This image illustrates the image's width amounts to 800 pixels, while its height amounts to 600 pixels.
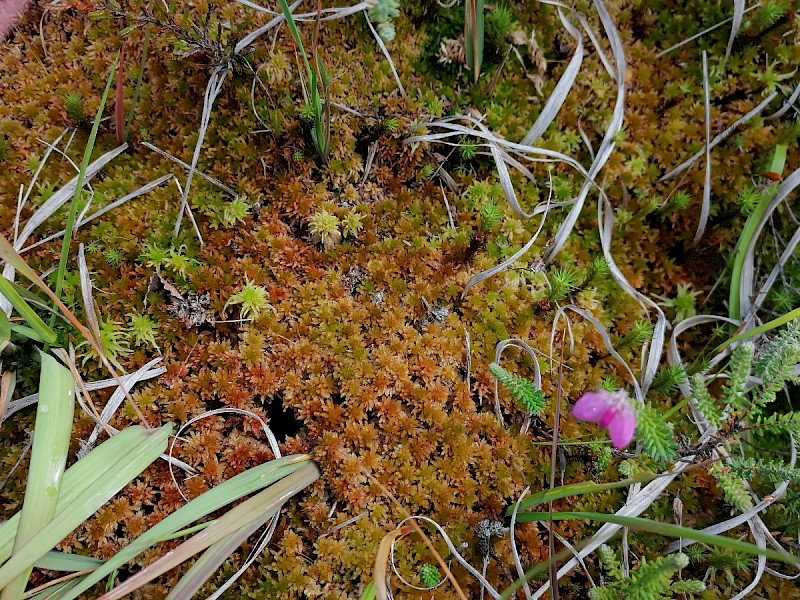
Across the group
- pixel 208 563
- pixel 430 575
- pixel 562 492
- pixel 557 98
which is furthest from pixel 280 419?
pixel 557 98

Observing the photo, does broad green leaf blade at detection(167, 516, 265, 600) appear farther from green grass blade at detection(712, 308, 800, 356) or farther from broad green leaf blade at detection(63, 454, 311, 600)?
green grass blade at detection(712, 308, 800, 356)

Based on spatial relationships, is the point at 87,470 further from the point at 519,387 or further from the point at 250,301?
the point at 519,387

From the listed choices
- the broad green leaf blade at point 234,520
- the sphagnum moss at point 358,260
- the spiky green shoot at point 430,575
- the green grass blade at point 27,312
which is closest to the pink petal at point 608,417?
the sphagnum moss at point 358,260

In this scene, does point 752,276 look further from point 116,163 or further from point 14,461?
point 14,461

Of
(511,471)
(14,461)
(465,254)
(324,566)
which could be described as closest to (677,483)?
(511,471)

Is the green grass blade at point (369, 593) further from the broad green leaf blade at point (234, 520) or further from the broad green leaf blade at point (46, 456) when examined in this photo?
the broad green leaf blade at point (46, 456)

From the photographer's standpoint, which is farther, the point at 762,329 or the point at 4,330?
the point at 762,329

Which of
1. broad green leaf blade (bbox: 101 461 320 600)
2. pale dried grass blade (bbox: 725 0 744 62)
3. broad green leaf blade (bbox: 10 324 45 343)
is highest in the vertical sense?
pale dried grass blade (bbox: 725 0 744 62)

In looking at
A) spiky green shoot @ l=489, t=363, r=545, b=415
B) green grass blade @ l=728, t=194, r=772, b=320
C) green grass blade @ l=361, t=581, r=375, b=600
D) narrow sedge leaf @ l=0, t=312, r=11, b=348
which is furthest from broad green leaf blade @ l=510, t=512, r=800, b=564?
narrow sedge leaf @ l=0, t=312, r=11, b=348
